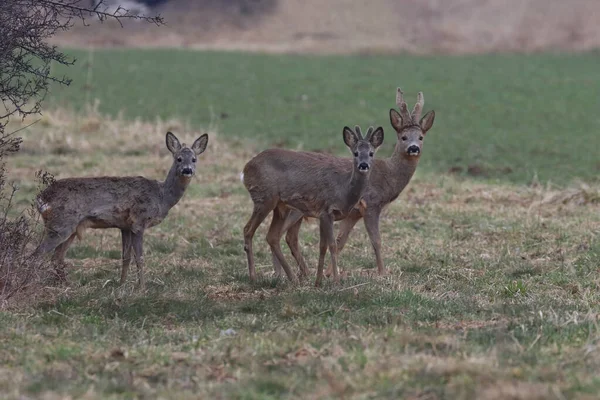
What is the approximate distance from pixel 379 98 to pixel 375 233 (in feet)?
71.9

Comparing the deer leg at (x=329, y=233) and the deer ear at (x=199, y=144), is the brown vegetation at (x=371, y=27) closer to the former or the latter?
the deer ear at (x=199, y=144)

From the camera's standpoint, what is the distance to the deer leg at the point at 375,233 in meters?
11.1

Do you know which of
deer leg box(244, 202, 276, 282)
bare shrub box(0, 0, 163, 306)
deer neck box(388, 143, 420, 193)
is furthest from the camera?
deer neck box(388, 143, 420, 193)

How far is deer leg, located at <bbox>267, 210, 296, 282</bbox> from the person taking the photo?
35.4ft

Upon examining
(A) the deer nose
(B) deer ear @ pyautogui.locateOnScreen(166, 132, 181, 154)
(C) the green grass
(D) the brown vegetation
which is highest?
(D) the brown vegetation

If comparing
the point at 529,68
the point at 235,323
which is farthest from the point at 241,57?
the point at 235,323

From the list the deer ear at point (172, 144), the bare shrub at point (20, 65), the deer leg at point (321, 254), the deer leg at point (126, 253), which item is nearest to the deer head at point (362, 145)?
the deer leg at point (321, 254)

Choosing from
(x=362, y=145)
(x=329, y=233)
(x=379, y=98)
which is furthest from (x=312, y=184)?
(x=379, y=98)

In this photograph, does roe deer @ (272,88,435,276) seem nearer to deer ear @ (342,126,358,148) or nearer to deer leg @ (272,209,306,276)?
deer leg @ (272,209,306,276)

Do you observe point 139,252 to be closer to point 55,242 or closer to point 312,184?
point 55,242

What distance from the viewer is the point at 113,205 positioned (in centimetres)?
1051

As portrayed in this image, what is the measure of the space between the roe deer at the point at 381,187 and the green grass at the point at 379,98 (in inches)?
230

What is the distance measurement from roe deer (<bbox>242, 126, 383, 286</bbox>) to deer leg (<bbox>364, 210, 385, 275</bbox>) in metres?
0.72

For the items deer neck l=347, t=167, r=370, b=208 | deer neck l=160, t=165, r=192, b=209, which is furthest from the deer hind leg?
deer neck l=160, t=165, r=192, b=209
